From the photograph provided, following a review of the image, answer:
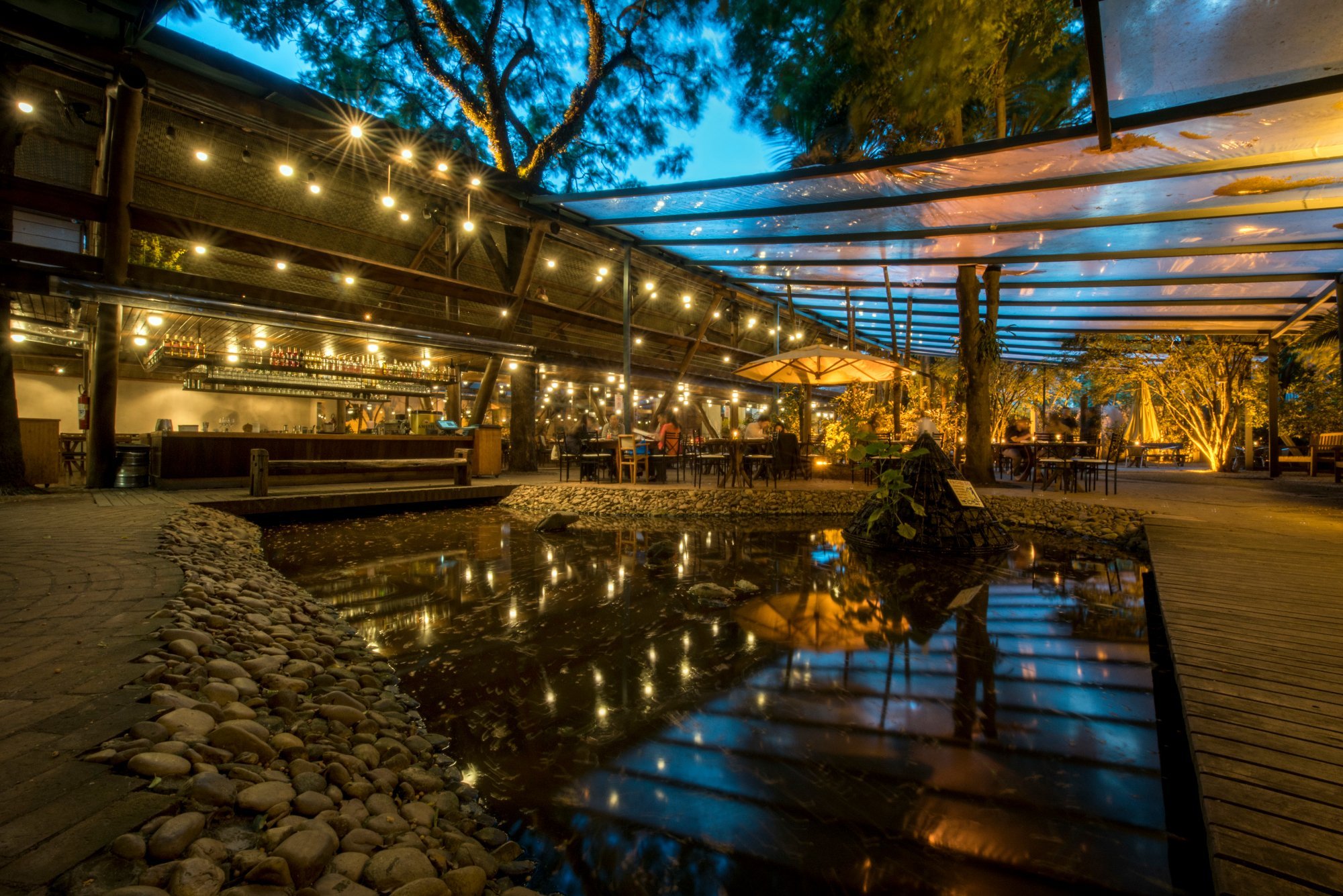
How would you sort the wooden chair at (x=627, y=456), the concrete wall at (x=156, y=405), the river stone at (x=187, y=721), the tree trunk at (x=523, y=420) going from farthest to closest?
1. the concrete wall at (x=156, y=405)
2. the tree trunk at (x=523, y=420)
3. the wooden chair at (x=627, y=456)
4. the river stone at (x=187, y=721)

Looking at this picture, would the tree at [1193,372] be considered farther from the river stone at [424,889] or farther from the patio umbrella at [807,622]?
the river stone at [424,889]

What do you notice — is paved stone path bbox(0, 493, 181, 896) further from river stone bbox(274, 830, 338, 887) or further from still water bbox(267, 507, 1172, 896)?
still water bbox(267, 507, 1172, 896)

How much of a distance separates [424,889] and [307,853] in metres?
0.27

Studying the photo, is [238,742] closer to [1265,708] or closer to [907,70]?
[1265,708]

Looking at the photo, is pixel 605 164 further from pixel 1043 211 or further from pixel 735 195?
pixel 1043 211

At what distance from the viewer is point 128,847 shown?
104 cm

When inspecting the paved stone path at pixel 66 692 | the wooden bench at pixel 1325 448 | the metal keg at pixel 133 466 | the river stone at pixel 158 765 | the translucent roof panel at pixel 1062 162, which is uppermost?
the translucent roof panel at pixel 1062 162

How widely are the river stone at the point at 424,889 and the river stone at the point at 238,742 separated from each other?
2.24 ft

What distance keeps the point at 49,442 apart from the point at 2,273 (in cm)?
322

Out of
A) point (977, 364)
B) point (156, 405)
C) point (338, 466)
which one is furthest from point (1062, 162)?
point (156, 405)

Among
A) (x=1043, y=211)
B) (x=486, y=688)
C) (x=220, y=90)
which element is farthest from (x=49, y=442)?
(x=1043, y=211)

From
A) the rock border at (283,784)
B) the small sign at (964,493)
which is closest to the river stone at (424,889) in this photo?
the rock border at (283,784)

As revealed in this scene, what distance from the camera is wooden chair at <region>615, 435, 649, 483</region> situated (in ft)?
32.9

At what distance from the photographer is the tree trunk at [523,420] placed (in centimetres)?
1256
